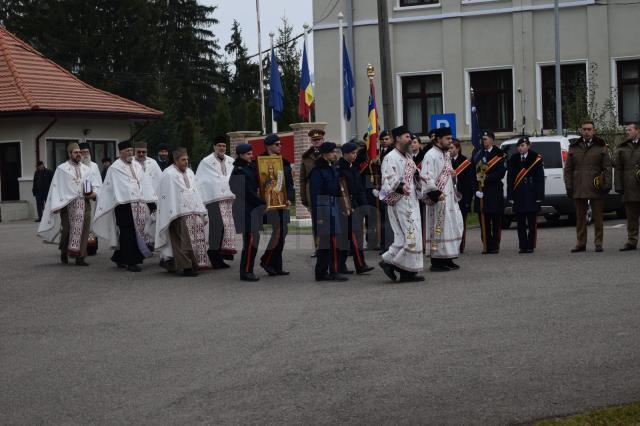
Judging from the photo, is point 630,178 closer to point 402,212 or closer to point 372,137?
point 372,137

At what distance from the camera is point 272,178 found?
15062 millimetres

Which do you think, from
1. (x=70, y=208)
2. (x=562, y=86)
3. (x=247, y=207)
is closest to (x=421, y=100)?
(x=562, y=86)

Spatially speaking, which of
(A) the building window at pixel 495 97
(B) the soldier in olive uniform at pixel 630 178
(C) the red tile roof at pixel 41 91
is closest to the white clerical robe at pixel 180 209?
(B) the soldier in olive uniform at pixel 630 178

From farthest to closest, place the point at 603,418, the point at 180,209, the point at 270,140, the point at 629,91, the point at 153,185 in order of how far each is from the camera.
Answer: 1. the point at 629,91
2. the point at 153,185
3. the point at 180,209
4. the point at 270,140
5. the point at 603,418

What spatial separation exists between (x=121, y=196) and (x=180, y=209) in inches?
64.9

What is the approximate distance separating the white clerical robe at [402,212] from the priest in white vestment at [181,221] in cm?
333

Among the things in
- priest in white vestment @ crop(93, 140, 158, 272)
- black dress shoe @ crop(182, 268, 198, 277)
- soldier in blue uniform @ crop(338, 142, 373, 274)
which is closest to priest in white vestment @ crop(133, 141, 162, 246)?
priest in white vestment @ crop(93, 140, 158, 272)

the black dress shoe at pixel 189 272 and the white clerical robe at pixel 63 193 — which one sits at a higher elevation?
the white clerical robe at pixel 63 193

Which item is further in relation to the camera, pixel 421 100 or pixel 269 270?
pixel 421 100

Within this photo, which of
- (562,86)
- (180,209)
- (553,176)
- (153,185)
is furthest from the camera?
(562,86)

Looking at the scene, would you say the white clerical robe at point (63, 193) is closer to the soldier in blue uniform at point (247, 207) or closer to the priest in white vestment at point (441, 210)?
the soldier in blue uniform at point (247, 207)

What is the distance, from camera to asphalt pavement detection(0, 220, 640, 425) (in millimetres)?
7152

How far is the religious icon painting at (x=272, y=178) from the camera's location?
15.0m

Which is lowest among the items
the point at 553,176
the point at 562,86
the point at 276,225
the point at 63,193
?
the point at 276,225
